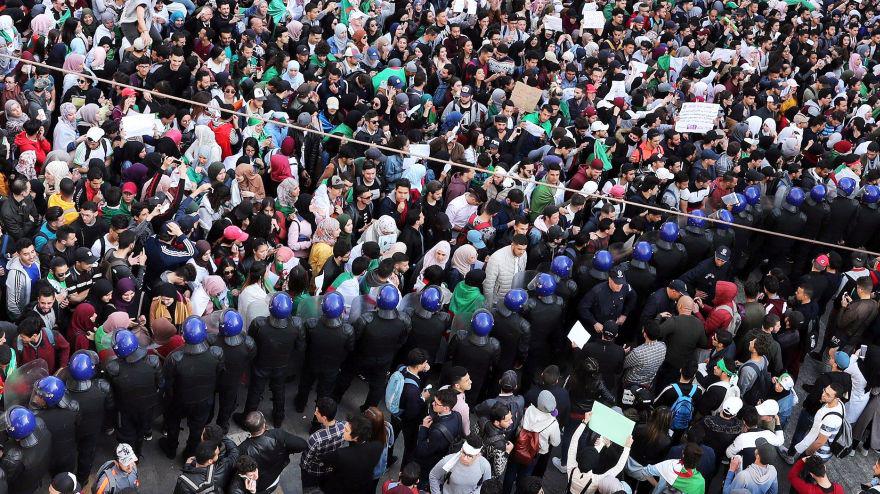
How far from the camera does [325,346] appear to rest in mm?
9148

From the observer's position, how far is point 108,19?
13812 millimetres

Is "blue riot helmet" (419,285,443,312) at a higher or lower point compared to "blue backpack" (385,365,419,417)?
higher

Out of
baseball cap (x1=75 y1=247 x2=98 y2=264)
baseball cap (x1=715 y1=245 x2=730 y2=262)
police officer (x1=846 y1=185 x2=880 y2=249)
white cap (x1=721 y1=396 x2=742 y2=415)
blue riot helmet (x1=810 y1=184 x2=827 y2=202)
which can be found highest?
baseball cap (x1=75 y1=247 x2=98 y2=264)

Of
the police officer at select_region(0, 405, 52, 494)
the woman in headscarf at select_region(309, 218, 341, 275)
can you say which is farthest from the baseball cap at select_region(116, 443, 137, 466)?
the woman in headscarf at select_region(309, 218, 341, 275)

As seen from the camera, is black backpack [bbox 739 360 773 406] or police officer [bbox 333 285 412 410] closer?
police officer [bbox 333 285 412 410]

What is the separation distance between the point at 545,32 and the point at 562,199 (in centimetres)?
556

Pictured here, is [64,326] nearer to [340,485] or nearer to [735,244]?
[340,485]

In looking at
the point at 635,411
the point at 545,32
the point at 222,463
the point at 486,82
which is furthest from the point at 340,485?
the point at 545,32

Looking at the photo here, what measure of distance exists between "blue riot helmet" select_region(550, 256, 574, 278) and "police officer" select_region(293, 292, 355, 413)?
2269mm

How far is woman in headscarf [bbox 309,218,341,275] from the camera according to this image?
10.3 m

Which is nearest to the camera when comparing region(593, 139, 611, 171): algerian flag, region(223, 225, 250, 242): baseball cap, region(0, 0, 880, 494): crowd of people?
region(0, 0, 880, 494): crowd of people

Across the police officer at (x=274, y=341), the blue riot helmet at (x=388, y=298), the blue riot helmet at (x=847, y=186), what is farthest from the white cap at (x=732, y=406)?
the blue riot helmet at (x=847, y=186)

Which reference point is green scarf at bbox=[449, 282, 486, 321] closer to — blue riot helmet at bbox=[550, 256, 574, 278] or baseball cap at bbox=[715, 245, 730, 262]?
blue riot helmet at bbox=[550, 256, 574, 278]

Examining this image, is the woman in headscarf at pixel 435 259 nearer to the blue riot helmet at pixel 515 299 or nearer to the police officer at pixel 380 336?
the police officer at pixel 380 336
